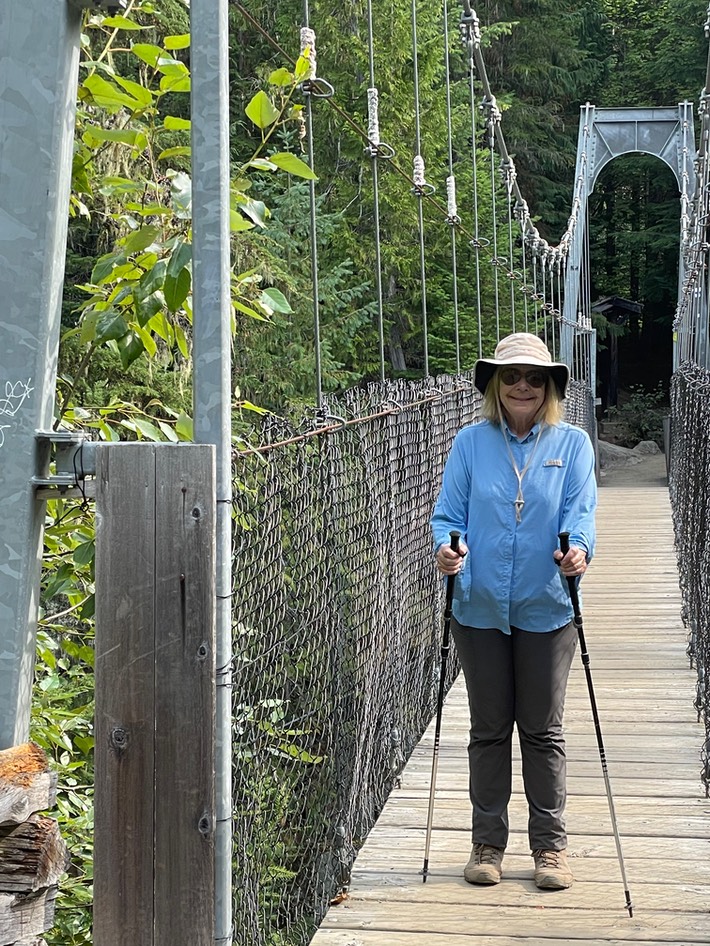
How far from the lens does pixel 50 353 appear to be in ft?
4.86

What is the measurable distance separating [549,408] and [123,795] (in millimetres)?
1439

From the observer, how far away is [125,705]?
1620 millimetres

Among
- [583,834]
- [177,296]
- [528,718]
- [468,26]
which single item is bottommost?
[583,834]

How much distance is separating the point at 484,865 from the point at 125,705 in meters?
1.48

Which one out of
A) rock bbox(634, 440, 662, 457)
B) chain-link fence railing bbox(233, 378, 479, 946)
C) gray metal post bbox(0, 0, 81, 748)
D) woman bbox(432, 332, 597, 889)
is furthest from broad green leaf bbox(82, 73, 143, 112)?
rock bbox(634, 440, 662, 457)

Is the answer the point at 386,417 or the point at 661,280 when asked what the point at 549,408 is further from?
the point at 661,280

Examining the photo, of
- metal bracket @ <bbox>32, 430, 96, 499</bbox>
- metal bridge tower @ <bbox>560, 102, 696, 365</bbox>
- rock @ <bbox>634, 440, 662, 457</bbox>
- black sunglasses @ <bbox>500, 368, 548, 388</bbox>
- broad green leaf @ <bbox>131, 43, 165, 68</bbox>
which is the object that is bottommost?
metal bracket @ <bbox>32, 430, 96, 499</bbox>

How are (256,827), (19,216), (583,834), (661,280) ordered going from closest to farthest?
(19,216), (256,827), (583,834), (661,280)

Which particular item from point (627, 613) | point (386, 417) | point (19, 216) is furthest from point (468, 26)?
point (19, 216)

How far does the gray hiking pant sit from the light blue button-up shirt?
4 cm

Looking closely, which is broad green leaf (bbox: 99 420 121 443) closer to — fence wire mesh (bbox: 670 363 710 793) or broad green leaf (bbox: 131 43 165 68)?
broad green leaf (bbox: 131 43 165 68)

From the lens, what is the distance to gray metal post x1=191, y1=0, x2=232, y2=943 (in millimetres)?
1611

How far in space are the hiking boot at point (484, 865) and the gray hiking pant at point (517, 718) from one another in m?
0.03

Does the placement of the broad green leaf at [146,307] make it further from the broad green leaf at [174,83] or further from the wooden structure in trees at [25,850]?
the wooden structure in trees at [25,850]
